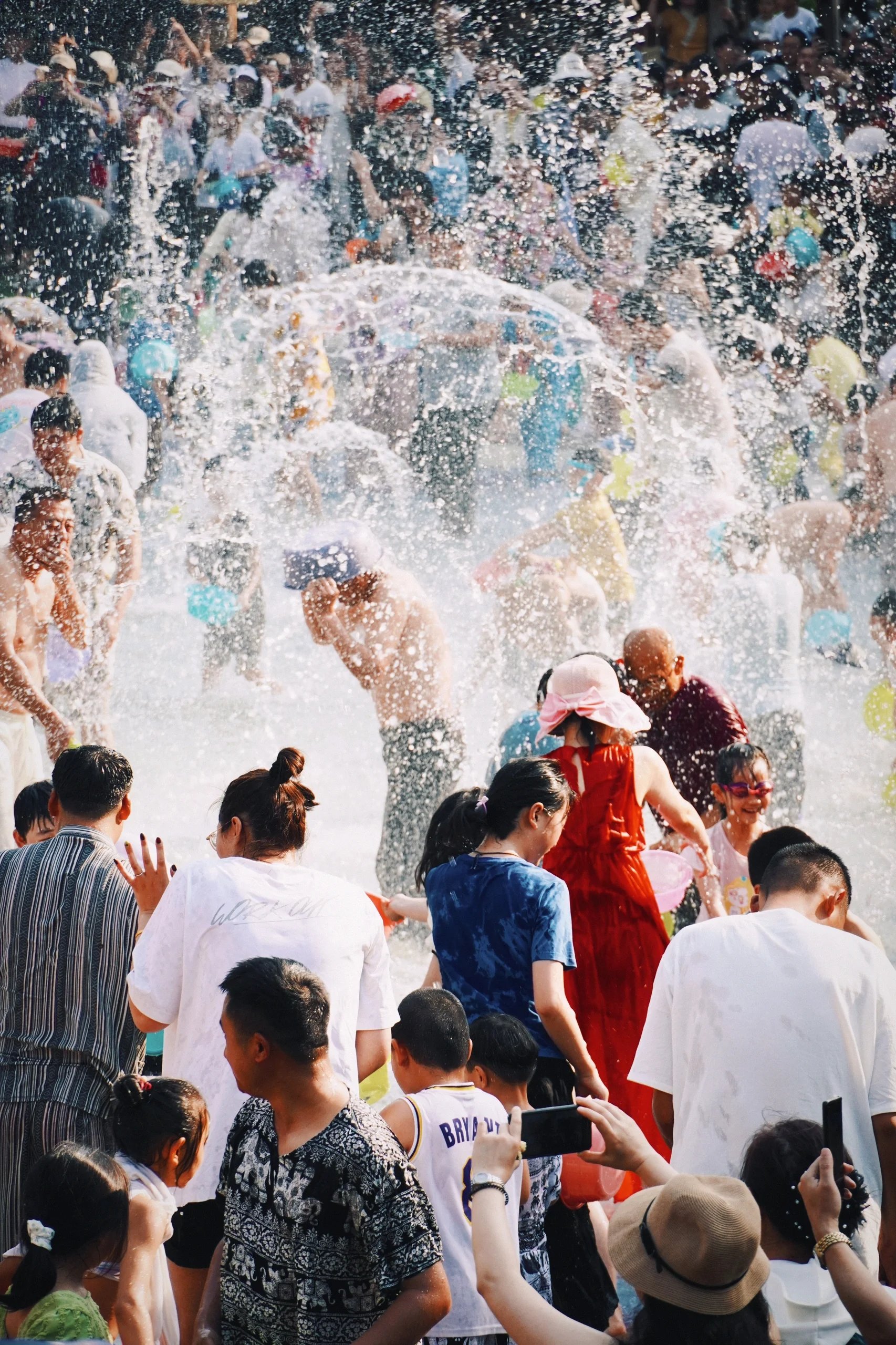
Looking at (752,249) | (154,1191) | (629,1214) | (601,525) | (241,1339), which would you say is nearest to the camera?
(629,1214)

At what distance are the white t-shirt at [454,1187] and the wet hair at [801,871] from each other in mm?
560

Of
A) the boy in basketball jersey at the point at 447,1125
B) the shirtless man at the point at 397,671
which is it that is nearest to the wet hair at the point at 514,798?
the boy in basketball jersey at the point at 447,1125

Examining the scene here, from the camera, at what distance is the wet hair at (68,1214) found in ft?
5.24

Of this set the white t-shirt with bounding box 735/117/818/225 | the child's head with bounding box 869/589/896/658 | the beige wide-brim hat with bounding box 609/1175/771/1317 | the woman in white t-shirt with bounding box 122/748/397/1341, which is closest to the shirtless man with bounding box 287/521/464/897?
the child's head with bounding box 869/589/896/658

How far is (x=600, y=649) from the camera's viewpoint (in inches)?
217

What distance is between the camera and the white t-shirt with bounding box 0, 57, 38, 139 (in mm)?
5816

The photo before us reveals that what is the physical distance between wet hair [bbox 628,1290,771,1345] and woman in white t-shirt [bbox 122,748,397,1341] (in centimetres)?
67

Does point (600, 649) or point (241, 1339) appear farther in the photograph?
point (600, 649)

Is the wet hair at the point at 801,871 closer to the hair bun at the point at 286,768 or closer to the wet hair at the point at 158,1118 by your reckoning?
the hair bun at the point at 286,768

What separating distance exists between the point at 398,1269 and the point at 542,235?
5.39 metres

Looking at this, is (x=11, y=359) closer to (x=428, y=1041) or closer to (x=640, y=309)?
(x=640, y=309)

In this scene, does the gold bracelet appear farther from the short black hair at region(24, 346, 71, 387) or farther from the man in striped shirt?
the short black hair at region(24, 346, 71, 387)

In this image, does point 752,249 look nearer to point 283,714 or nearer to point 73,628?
point 283,714

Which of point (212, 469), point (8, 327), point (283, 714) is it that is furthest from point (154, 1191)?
point (8, 327)
